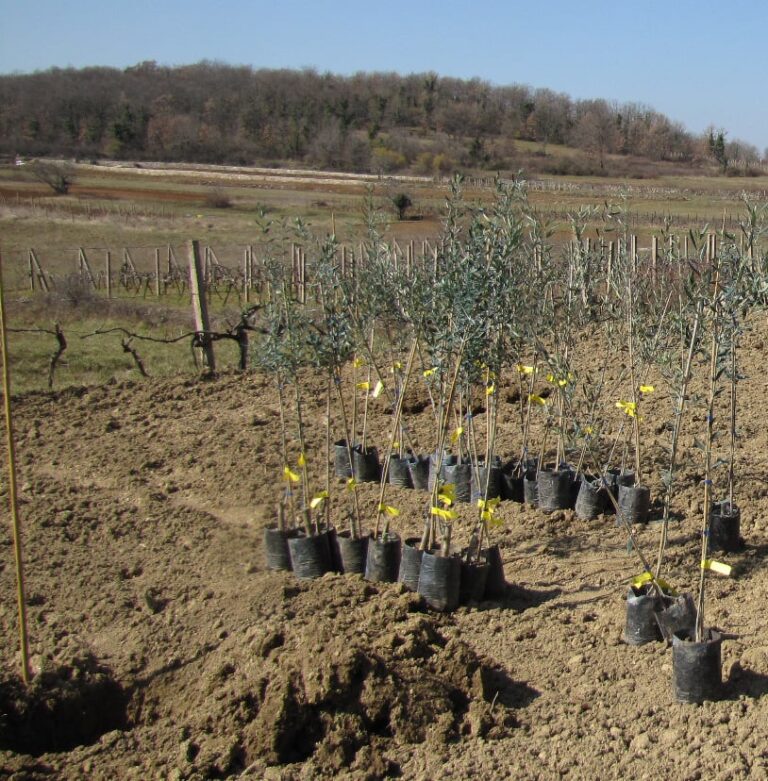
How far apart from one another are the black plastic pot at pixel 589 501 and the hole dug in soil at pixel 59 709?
2704 millimetres

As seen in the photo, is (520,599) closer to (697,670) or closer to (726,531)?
(726,531)

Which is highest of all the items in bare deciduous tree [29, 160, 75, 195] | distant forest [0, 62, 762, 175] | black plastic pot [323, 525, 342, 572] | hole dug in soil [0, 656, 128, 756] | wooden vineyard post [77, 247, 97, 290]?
distant forest [0, 62, 762, 175]

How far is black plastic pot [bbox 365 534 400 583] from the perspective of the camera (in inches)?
183

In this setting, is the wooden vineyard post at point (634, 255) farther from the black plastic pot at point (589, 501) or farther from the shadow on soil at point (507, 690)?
the shadow on soil at point (507, 690)

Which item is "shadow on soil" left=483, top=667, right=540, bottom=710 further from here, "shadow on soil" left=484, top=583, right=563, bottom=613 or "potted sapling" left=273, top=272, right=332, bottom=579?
"potted sapling" left=273, top=272, right=332, bottom=579

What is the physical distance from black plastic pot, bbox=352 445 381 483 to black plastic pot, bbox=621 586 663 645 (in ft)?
9.12

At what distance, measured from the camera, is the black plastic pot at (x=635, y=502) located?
5219mm

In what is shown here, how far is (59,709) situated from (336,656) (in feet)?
4.08

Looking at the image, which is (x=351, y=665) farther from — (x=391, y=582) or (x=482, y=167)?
(x=482, y=167)

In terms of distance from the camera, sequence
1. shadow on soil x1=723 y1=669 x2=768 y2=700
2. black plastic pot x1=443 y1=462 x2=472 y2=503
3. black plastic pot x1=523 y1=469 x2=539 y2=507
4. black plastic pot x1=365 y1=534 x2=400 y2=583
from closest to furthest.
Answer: shadow on soil x1=723 y1=669 x2=768 y2=700
black plastic pot x1=365 y1=534 x2=400 y2=583
black plastic pot x1=523 y1=469 x2=539 y2=507
black plastic pot x1=443 y1=462 x2=472 y2=503

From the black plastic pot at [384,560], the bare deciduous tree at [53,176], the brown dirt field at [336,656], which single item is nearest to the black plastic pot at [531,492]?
the brown dirt field at [336,656]

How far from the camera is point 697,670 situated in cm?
337

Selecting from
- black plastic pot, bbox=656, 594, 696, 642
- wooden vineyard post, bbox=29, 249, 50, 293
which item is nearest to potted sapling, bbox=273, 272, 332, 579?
black plastic pot, bbox=656, 594, 696, 642

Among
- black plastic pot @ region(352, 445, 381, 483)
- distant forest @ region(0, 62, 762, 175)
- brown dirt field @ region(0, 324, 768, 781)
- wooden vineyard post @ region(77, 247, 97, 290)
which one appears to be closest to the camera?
brown dirt field @ region(0, 324, 768, 781)
